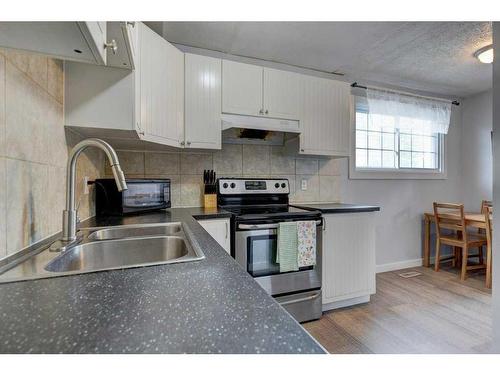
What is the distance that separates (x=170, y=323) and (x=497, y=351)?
1765mm

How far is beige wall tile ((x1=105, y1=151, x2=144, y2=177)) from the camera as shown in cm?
211

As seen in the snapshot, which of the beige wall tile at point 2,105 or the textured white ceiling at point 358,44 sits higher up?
the textured white ceiling at point 358,44

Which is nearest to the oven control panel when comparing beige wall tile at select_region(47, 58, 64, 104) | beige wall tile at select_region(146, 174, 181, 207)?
beige wall tile at select_region(146, 174, 181, 207)

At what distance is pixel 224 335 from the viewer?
0.38m

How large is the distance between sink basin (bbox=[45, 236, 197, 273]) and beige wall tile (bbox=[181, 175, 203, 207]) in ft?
3.82

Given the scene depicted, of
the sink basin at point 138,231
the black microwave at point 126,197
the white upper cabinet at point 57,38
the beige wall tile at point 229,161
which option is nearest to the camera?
the white upper cabinet at point 57,38

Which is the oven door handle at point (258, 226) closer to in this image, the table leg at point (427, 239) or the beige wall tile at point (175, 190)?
the beige wall tile at point (175, 190)

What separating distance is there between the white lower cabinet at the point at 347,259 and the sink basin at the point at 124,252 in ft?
4.55

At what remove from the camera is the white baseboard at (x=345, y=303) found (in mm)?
2172

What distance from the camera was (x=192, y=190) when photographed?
91.7 inches

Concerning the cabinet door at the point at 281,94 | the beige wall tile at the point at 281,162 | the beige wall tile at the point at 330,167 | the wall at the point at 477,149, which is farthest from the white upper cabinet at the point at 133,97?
the wall at the point at 477,149

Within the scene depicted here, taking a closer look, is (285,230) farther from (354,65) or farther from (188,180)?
(354,65)

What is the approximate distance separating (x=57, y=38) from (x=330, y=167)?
2.61 meters

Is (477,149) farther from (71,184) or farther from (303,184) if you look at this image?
(71,184)
